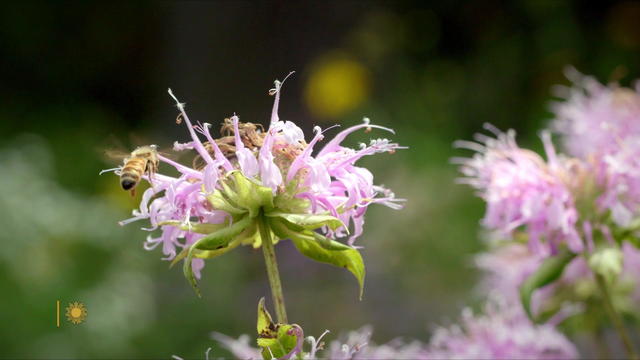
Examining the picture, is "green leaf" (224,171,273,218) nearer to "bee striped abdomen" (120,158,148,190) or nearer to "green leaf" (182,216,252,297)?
"green leaf" (182,216,252,297)

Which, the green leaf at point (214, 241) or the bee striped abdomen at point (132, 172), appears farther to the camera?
the bee striped abdomen at point (132, 172)

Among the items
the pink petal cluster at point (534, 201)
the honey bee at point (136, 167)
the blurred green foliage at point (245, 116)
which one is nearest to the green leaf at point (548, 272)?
the pink petal cluster at point (534, 201)

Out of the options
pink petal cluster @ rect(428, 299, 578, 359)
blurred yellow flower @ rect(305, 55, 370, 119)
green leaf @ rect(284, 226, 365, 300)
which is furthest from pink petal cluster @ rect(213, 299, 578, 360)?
blurred yellow flower @ rect(305, 55, 370, 119)

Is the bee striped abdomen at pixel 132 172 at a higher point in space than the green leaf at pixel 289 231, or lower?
higher

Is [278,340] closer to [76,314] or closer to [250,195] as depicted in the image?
[250,195]

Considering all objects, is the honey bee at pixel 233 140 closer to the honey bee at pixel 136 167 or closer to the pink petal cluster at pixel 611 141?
the honey bee at pixel 136 167

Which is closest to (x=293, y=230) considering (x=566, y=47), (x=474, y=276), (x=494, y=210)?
(x=494, y=210)

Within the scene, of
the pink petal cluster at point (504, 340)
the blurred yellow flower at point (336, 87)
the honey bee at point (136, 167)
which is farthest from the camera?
the blurred yellow flower at point (336, 87)

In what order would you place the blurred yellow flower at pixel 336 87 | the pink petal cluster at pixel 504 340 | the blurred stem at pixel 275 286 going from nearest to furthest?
1. the blurred stem at pixel 275 286
2. the pink petal cluster at pixel 504 340
3. the blurred yellow flower at pixel 336 87
